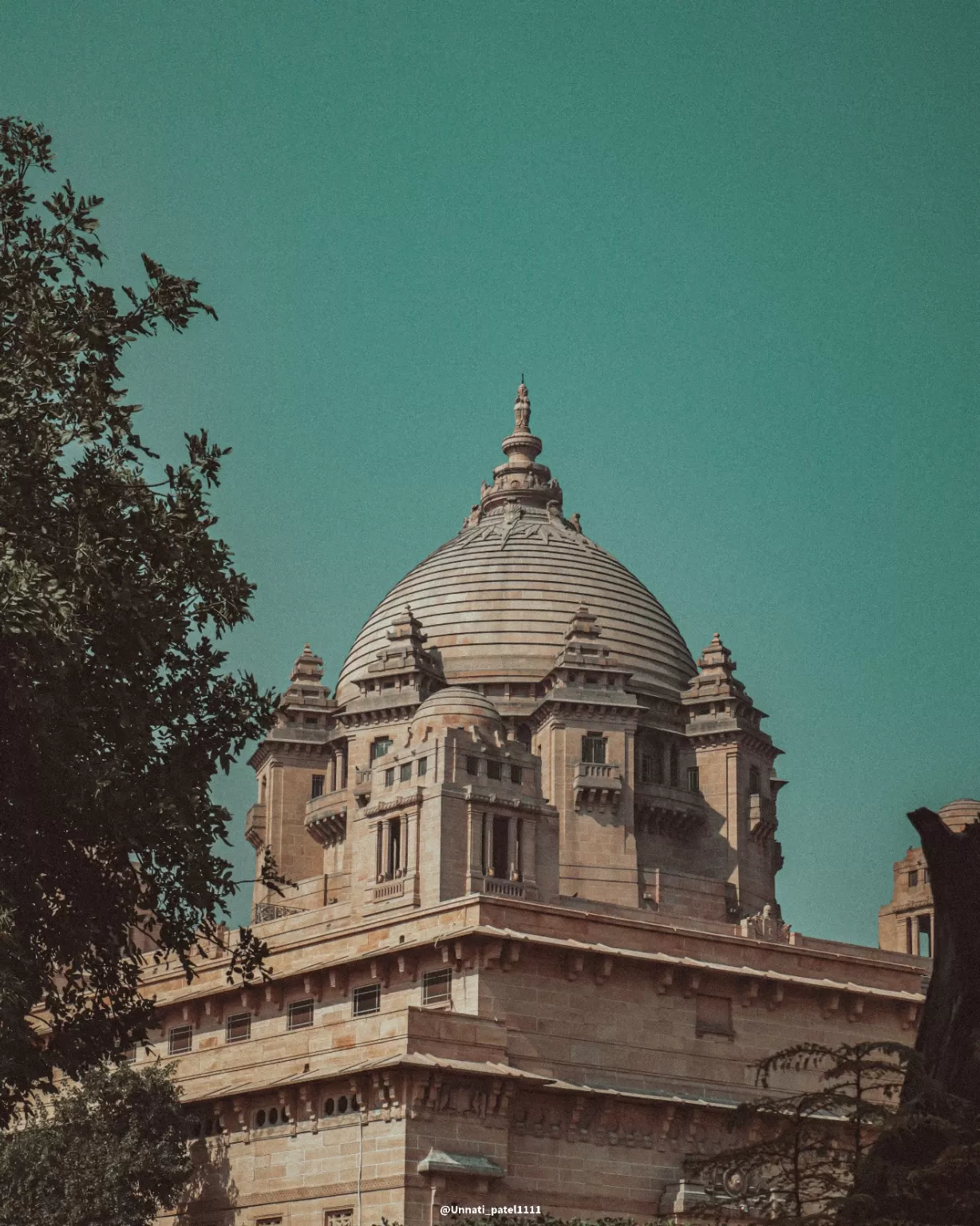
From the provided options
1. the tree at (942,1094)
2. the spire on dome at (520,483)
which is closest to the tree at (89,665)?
the tree at (942,1094)

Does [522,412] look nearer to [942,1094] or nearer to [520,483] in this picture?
[520,483]

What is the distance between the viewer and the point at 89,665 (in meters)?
24.5

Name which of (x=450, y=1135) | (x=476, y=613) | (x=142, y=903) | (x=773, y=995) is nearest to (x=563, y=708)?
(x=476, y=613)

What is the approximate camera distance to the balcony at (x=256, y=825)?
75000mm

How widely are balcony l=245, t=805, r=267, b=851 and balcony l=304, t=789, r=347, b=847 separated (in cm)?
302

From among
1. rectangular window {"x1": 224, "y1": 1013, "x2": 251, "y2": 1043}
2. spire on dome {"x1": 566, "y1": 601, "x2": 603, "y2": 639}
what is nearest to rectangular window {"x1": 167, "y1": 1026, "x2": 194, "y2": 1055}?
rectangular window {"x1": 224, "y1": 1013, "x2": 251, "y2": 1043}

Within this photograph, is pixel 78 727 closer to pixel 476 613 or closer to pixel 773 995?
pixel 773 995

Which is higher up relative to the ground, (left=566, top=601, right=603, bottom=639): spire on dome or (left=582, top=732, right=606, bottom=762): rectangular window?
(left=566, top=601, right=603, bottom=639): spire on dome

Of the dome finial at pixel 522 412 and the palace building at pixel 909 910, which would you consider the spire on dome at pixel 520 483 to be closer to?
the dome finial at pixel 522 412

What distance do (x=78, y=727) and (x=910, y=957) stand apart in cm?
3768

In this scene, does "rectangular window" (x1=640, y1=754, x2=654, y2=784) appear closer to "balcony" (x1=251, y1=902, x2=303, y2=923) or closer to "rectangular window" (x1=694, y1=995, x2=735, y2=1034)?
"balcony" (x1=251, y1=902, x2=303, y2=923)

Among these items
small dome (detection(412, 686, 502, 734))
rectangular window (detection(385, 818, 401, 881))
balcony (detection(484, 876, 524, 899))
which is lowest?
balcony (detection(484, 876, 524, 899))

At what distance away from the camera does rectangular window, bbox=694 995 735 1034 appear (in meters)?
46.5

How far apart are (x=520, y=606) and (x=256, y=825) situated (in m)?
13.1
